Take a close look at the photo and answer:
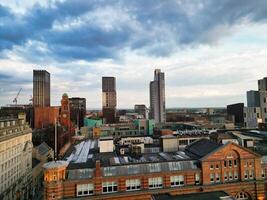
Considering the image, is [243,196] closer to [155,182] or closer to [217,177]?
[217,177]

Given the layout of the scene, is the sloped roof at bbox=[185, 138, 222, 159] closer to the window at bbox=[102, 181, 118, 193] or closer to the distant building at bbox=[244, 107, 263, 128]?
the window at bbox=[102, 181, 118, 193]

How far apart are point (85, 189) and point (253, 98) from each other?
571 ft

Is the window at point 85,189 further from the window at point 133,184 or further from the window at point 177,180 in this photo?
the window at point 177,180

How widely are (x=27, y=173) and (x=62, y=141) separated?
1621 inches

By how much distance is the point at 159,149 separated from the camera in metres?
77.0

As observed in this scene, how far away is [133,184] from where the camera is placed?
54.9m

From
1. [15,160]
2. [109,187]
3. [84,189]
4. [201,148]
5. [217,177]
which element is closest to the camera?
[84,189]

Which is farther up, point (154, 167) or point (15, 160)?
point (154, 167)

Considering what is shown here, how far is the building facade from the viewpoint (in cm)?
6525

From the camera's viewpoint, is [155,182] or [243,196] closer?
[155,182]

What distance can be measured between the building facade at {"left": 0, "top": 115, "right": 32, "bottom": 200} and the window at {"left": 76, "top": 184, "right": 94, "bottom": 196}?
981 inches

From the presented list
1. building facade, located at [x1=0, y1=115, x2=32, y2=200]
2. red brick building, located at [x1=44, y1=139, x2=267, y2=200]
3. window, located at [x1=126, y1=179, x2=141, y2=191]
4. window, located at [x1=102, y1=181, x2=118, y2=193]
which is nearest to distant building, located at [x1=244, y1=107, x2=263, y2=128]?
red brick building, located at [x1=44, y1=139, x2=267, y2=200]

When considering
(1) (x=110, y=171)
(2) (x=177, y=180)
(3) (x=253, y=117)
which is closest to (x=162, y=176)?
(2) (x=177, y=180)

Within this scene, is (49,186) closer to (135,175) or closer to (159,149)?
(135,175)
